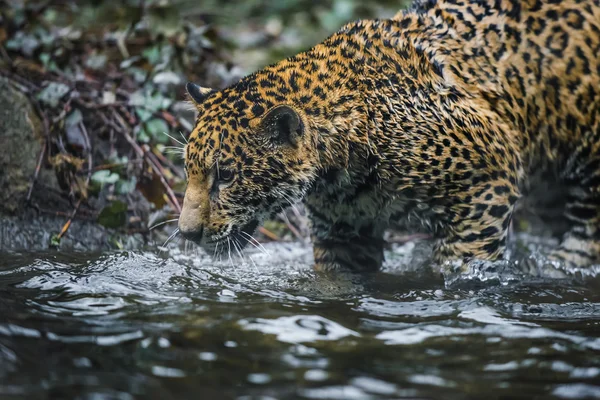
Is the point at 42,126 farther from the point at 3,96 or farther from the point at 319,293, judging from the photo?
the point at 319,293

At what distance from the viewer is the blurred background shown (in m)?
7.59

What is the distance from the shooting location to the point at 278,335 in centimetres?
462

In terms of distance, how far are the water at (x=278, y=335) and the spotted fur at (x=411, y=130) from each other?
540mm

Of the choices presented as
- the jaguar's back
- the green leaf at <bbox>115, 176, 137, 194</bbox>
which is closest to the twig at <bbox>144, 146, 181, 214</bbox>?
the green leaf at <bbox>115, 176, 137, 194</bbox>

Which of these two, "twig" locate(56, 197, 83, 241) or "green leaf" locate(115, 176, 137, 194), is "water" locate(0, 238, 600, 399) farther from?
"green leaf" locate(115, 176, 137, 194)

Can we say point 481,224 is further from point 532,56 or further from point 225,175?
point 225,175

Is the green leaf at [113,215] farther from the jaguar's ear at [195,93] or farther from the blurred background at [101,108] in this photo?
the jaguar's ear at [195,93]

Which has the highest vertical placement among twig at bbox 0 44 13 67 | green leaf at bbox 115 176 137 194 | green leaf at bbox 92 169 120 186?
twig at bbox 0 44 13 67

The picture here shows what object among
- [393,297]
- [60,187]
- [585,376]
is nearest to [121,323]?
[393,297]

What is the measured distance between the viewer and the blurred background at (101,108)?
7.59m

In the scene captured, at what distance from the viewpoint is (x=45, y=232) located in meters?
7.41

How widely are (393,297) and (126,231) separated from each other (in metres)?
3.13

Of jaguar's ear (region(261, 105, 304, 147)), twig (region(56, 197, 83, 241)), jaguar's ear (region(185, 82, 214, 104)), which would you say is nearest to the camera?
jaguar's ear (region(261, 105, 304, 147))

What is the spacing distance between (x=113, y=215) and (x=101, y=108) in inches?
58.6
